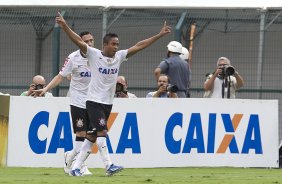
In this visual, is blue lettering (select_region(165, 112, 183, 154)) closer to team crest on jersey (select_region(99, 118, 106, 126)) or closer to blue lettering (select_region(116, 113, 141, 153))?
blue lettering (select_region(116, 113, 141, 153))

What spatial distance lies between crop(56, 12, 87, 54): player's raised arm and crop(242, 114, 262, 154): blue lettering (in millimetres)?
5151

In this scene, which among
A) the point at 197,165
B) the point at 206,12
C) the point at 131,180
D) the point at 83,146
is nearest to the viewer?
the point at 131,180

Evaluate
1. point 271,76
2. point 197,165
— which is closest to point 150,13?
point 271,76

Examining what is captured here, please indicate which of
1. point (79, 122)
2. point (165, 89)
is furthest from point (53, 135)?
point (79, 122)

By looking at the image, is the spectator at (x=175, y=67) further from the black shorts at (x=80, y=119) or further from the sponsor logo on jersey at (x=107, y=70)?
the sponsor logo on jersey at (x=107, y=70)

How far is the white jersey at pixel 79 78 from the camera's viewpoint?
15.8 metres

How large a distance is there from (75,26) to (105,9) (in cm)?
69

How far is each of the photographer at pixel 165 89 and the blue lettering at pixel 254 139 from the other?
4.52 feet

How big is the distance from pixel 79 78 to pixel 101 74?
124 cm

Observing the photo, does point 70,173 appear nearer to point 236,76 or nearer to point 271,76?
point 236,76

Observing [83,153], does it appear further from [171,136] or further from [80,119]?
[171,136]

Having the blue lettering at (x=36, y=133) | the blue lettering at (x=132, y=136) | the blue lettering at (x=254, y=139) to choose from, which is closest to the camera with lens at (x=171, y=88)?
the blue lettering at (x=132, y=136)

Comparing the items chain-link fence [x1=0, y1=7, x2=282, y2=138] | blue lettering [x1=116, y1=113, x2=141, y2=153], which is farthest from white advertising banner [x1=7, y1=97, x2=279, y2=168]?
chain-link fence [x1=0, y1=7, x2=282, y2=138]
